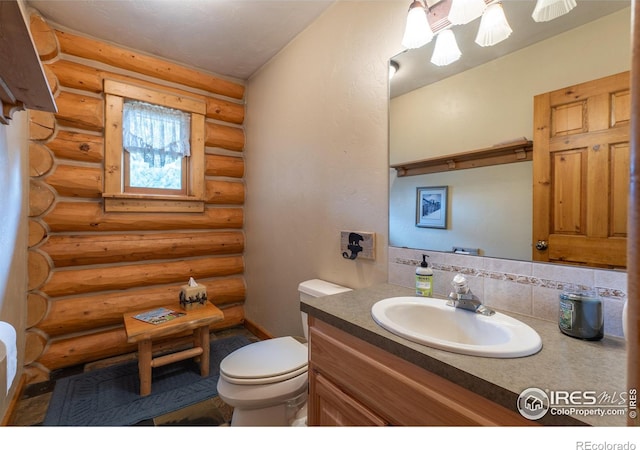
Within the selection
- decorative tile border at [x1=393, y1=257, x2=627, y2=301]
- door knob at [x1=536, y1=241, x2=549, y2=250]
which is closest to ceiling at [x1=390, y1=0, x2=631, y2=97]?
door knob at [x1=536, y1=241, x2=549, y2=250]

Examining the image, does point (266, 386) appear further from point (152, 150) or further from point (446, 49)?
point (152, 150)

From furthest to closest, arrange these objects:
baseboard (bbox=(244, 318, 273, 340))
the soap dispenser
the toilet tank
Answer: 1. baseboard (bbox=(244, 318, 273, 340))
2. the toilet tank
3. the soap dispenser

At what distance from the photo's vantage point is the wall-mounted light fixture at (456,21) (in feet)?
3.28

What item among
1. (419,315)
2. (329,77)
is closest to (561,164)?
(419,315)

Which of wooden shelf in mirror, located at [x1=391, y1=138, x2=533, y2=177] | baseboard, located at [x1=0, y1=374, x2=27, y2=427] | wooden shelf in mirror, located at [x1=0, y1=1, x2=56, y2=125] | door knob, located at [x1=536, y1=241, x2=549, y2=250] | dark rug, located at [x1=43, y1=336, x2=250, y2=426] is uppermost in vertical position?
wooden shelf in mirror, located at [x1=0, y1=1, x2=56, y2=125]

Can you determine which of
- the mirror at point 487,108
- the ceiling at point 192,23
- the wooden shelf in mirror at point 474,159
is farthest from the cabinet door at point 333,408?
the ceiling at point 192,23

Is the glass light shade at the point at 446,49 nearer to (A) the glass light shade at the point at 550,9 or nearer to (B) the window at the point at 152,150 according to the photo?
(A) the glass light shade at the point at 550,9

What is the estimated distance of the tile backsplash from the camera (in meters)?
0.85

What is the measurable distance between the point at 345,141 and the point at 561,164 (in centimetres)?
111

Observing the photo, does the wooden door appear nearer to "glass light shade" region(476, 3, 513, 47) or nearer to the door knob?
the door knob

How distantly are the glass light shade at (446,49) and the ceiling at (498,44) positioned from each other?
2cm

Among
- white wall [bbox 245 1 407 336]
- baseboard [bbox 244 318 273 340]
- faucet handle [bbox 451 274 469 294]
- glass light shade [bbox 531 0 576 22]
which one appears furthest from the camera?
baseboard [bbox 244 318 273 340]

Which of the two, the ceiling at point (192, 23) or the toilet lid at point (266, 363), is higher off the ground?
the ceiling at point (192, 23)

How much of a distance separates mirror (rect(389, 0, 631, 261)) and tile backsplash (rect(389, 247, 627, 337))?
2.0 inches
